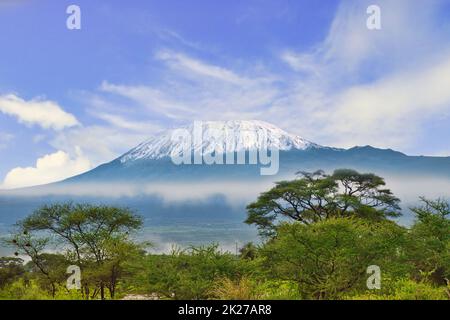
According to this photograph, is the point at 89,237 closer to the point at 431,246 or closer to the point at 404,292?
the point at 404,292

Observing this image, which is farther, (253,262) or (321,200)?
(321,200)

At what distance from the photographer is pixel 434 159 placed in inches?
5463

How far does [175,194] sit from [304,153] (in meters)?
58.0

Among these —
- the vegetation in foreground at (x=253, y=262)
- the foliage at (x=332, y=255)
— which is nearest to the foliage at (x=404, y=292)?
the vegetation in foreground at (x=253, y=262)

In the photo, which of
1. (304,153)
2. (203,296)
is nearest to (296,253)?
(203,296)

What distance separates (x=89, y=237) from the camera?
11.9m

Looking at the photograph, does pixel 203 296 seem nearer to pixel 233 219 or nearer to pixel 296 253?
pixel 296 253

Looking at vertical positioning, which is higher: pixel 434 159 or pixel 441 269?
pixel 434 159

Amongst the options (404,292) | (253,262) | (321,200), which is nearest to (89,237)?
(253,262)

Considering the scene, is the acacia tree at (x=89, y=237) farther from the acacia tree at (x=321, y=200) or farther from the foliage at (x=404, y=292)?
the acacia tree at (x=321, y=200)

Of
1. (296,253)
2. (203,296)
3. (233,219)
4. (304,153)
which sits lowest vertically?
(233,219)

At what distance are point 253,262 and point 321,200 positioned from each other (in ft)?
37.2

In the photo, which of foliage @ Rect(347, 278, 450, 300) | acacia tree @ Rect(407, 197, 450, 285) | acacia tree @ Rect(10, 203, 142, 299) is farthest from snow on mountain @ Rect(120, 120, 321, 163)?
foliage @ Rect(347, 278, 450, 300)

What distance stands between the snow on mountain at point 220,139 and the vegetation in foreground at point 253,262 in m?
103
